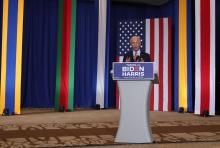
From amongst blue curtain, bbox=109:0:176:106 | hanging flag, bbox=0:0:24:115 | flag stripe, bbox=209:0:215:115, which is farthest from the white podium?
blue curtain, bbox=109:0:176:106

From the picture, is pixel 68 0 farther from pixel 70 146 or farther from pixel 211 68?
pixel 70 146

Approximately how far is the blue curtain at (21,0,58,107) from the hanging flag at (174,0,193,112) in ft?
11.3

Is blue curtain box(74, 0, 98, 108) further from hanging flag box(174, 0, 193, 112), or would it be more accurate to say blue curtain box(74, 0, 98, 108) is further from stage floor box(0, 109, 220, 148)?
stage floor box(0, 109, 220, 148)

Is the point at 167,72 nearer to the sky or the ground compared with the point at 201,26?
nearer to the ground

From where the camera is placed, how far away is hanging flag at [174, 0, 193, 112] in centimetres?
846

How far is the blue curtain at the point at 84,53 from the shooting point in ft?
33.6

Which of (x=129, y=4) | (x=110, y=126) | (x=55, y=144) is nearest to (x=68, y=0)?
(x=129, y=4)

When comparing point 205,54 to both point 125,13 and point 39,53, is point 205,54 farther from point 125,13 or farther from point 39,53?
point 39,53

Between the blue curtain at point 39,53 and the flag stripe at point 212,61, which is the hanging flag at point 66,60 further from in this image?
the flag stripe at point 212,61

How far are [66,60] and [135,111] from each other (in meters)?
5.27

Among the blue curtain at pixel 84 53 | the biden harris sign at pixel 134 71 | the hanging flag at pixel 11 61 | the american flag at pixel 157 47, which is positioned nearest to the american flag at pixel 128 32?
the american flag at pixel 157 47

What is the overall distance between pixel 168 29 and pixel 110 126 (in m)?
4.40

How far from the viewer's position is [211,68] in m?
7.63

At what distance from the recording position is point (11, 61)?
24.0 ft
